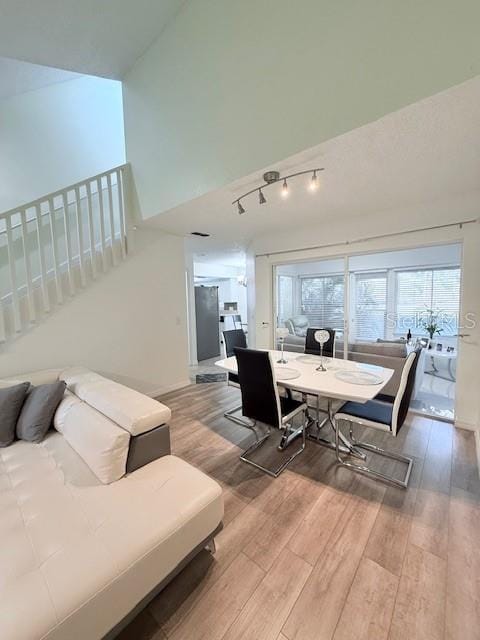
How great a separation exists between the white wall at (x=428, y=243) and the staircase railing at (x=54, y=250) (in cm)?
244

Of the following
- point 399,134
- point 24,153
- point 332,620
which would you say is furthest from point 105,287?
point 332,620

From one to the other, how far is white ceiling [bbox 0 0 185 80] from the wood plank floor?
4.24 metres

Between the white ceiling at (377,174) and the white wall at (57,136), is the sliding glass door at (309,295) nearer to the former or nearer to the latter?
the white ceiling at (377,174)

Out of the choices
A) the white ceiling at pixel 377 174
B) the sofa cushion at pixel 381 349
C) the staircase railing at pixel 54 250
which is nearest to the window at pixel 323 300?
the sofa cushion at pixel 381 349

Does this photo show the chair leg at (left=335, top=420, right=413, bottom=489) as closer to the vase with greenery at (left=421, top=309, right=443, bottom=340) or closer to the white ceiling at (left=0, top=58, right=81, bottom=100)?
the vase with greenery at (left=421, top=309, right=443, bottom=340)

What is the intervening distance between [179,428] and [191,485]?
162 centimetres

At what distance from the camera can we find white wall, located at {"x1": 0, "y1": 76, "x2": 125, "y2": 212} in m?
3.58

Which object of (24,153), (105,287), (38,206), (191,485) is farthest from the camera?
(24,153)

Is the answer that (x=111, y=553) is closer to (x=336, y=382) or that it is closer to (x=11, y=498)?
(x=11, y=498)

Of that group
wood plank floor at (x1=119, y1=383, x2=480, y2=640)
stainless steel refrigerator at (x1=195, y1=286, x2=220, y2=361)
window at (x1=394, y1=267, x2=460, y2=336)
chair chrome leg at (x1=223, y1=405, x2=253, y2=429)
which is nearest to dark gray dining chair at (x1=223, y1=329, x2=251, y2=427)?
chair chrome leg at (x1=223, y1=405, x2=253, y2=429)

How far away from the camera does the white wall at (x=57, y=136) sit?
11.7ft

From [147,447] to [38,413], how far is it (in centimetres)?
97

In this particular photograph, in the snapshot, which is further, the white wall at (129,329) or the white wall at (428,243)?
the white wall at (129,329)

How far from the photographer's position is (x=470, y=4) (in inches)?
50.1
